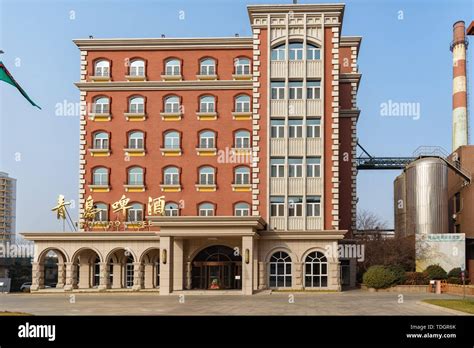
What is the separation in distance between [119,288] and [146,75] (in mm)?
15714

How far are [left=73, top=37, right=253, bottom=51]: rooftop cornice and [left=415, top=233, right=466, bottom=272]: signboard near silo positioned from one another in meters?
20.1

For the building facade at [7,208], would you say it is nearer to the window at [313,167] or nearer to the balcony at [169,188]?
the balcony at [169,188]

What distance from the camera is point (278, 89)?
44.9 metres

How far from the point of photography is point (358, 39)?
5138 centimetres

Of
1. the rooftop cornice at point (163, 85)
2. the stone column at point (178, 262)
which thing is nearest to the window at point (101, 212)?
the stone column at point (178, 262)

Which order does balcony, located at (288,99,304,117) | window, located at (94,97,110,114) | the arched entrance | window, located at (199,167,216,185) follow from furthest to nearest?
window, located at (94,97,110,114) < window, located at (199,167,216,185) < the arched entrance < balcony, located at (288,99,304,117)

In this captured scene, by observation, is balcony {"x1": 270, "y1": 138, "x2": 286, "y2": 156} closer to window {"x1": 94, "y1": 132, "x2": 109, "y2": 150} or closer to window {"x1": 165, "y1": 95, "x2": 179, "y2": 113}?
window {"x1": 165, "y1": 95, "x2": 179, "y2": 113}

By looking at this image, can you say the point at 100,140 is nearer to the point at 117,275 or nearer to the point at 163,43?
the point at 163,43

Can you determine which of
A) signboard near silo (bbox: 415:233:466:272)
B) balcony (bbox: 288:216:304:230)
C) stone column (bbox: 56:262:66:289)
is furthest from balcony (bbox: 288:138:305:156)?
stone column (bbox: 56:262:66:289)

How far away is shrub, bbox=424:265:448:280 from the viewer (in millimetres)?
45794

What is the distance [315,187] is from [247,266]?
758cm

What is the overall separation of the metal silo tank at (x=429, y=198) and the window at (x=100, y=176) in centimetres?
2592
